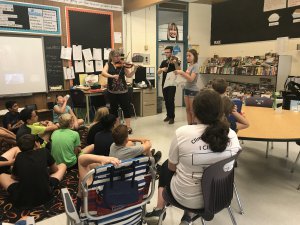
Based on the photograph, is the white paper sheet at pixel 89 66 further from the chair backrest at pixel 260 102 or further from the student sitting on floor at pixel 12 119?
the chair backrest at pixel 260 102

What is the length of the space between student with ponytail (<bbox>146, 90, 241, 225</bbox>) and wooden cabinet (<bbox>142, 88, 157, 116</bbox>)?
482cm

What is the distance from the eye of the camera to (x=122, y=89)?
14.8 feet

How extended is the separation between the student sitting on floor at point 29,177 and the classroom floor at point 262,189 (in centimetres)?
26

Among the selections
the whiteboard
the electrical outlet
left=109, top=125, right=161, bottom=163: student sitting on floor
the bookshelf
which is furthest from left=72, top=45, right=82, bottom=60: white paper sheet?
left=109, top=125, right=161, bottom=163: student sitting on floor

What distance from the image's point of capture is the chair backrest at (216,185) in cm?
152

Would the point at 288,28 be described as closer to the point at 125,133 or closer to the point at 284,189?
the point at 284,189

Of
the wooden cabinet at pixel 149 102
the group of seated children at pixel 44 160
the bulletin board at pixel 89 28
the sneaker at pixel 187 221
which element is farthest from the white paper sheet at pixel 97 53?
the sneaker at pixel 187 221

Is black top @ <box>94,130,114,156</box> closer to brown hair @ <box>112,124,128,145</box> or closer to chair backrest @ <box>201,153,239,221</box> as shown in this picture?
brown hair @ <box>112,124,128,145</box>

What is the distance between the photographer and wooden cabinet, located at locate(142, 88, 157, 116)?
21.1ft

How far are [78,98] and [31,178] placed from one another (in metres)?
3.22

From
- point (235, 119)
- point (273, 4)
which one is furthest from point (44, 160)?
point (273, 4)

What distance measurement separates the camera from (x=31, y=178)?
227 cm

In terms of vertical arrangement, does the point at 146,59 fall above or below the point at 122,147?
above

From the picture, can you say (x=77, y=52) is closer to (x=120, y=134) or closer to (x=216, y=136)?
(x=120, y=134)
